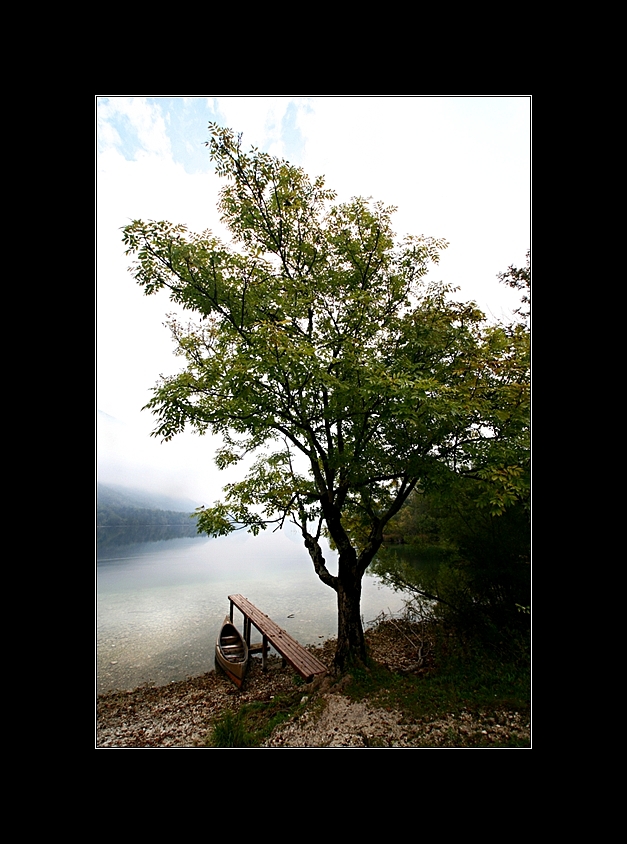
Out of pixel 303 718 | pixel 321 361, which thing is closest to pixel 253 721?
pixel 303 718

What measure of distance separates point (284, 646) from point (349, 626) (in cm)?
110

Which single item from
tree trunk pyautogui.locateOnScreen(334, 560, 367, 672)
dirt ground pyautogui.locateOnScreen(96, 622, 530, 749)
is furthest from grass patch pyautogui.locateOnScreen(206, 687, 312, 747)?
tree trunk pyautogui.locateOnScreen(334, 560, 367, 672)

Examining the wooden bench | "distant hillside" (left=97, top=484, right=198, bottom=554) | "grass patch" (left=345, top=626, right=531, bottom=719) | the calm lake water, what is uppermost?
"distant hillside" (left=97, top=484, right=198, bottom=554)

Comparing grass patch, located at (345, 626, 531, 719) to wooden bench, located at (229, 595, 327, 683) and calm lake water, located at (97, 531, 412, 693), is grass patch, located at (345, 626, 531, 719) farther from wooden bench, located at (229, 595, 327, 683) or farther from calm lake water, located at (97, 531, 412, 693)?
calm lake water, located at (97, 531, 412, 693)

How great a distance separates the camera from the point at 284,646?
4352 millimetres

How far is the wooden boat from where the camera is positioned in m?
4.33

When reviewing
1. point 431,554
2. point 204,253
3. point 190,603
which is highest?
point 204,253

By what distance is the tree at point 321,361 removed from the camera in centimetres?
296

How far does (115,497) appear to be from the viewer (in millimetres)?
3096

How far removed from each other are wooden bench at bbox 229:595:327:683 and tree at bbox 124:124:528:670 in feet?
1.09
